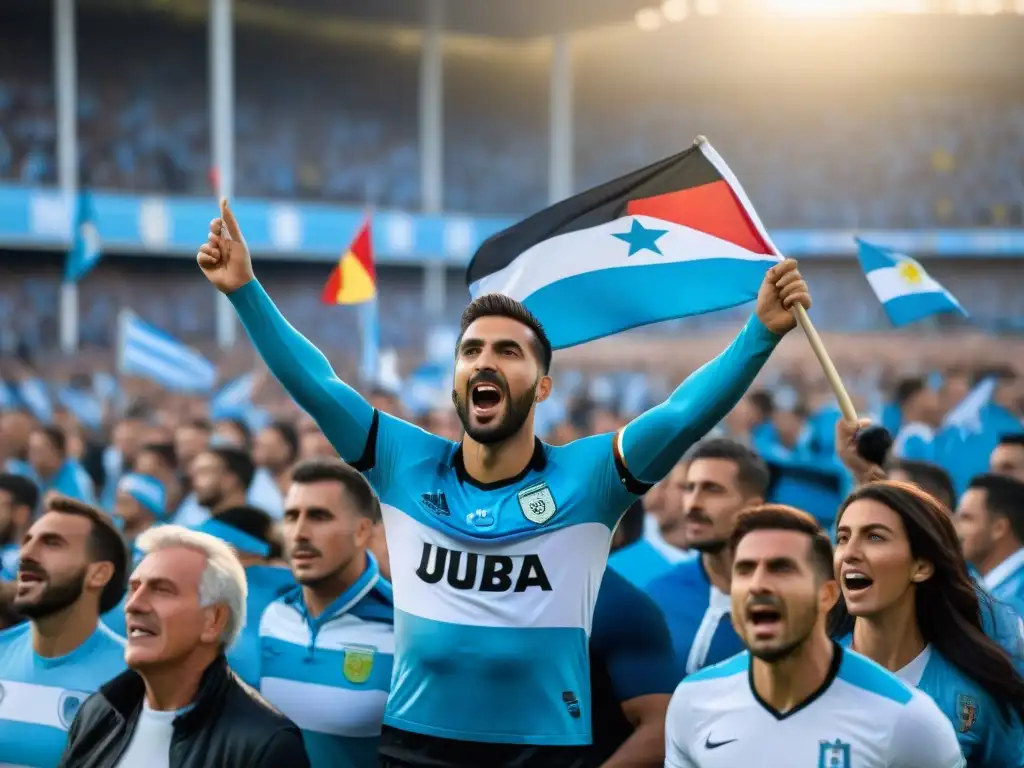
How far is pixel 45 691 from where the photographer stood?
3.96 m

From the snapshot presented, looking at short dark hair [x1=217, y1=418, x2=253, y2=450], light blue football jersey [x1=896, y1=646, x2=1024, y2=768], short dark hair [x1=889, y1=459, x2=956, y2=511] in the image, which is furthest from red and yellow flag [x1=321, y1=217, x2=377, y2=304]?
light blue football jersey [x1=896, y1=646, x2=1024, y2=768]

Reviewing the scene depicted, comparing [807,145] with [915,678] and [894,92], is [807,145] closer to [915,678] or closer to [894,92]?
[894,92]

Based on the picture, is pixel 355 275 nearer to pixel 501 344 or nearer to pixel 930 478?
pixel 930 478

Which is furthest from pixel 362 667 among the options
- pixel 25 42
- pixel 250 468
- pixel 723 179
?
pixel 25 42

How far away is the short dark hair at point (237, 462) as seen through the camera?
6867mm

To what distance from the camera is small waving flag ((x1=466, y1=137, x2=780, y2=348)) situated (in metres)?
4.21

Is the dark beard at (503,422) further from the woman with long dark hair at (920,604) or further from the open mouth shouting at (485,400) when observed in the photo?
the woman with long dark hair at (920,604)

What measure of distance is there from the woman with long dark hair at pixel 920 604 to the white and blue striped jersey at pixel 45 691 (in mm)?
1986

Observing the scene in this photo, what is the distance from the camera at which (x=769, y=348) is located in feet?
9.86

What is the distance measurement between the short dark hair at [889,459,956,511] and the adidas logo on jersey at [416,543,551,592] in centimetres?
270

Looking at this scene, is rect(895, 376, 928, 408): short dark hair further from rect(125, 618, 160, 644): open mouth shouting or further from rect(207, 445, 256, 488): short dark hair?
rect(125, 618, 160, 644): open mouth shouting

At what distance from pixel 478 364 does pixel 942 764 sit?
120 cm

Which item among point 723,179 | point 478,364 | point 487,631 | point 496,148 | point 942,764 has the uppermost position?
point 496,148

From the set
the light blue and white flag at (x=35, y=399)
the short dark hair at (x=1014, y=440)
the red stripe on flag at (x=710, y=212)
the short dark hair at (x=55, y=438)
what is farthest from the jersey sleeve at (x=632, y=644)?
the light blue and white flag at (x=35, y=399)
